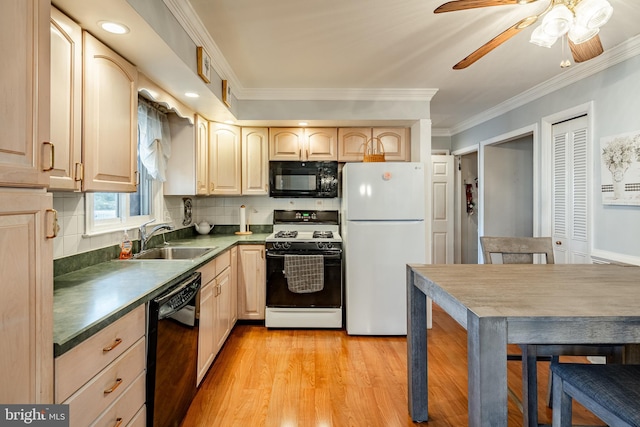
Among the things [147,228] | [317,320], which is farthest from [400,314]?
[147,228]

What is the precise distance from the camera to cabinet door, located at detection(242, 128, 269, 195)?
140 inches

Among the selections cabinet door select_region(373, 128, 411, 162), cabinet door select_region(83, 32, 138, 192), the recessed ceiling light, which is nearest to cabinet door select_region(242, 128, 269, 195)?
cabinet door select_region(373, 128, 411, 162)

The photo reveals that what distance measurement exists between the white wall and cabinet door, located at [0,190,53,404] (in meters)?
3.25

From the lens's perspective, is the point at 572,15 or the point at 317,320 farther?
the point at 317,320

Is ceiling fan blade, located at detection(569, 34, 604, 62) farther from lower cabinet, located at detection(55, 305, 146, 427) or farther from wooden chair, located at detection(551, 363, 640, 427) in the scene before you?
lower cabinet, located at detection(55, 305, 146, 427)

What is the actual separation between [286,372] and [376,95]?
263 centimetres

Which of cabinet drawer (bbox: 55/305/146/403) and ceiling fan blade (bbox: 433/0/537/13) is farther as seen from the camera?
ceiling fan blade (bbox: 433/0/537/13)

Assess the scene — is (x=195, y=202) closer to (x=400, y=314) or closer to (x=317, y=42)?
(x=317, y=42)

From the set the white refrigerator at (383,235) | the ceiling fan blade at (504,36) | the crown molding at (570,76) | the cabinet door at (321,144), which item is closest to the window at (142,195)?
the cabinet door at (321,144)

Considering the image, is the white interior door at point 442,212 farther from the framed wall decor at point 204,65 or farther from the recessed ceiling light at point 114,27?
the recessed ceiling light at point 114,27

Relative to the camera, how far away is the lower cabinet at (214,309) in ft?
7.29

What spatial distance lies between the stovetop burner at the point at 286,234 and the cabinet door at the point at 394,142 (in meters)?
1.29

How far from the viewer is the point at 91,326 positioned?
1066 mm

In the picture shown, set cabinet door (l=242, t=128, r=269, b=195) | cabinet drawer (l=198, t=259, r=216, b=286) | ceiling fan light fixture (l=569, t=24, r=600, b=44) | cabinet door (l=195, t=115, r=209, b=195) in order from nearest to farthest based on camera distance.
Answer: ceiling fan light fixture (l=569, t=24, r=600, b=44) < cabinet drawer (l=198, t=259, r=216, b=286) < cabinet door (l=195, t=115, r=209, b=195) < cabinet door (l=242, t=128, r=269, b=195)
